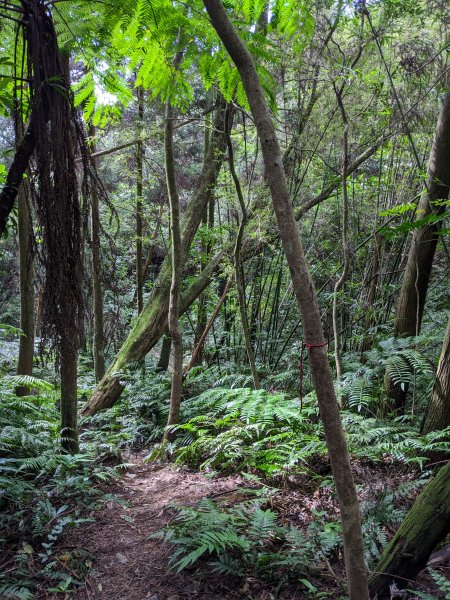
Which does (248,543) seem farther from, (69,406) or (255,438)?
(69,406)

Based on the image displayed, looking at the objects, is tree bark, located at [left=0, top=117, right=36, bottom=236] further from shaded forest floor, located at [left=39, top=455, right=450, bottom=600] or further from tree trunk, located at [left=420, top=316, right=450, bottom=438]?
tree trunk, located at [left=420, top=316, right=450, bottom=438]

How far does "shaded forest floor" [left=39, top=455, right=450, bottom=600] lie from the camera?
8.25 ft

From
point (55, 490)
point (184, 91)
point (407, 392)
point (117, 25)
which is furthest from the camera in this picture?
point (407, 392)

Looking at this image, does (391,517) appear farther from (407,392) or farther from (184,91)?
(184,91)

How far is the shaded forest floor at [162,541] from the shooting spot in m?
2.52

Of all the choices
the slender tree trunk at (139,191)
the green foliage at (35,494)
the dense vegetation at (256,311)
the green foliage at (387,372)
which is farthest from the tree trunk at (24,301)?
the green foliage at (387,372)

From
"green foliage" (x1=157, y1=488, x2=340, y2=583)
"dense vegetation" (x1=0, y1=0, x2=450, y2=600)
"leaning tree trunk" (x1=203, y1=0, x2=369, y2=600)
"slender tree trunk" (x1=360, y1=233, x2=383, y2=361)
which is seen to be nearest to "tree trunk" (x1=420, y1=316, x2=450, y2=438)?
"dense vegetation" (x1=0, y1=0, x2=450, y2=600)

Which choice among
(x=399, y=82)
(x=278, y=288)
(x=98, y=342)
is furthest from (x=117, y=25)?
(x=98, y=342)

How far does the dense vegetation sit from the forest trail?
0.30ft

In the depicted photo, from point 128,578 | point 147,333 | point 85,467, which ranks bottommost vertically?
point 128,578

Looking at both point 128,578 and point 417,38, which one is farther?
point 417,38

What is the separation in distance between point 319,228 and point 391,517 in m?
5.09

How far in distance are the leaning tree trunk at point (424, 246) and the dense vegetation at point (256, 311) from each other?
18 mm

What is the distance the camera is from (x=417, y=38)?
15.6ft
